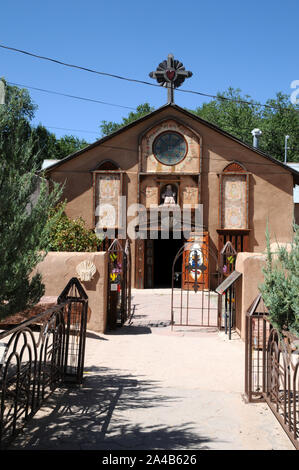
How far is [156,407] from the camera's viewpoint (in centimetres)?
512

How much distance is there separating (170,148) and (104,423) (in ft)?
50.0

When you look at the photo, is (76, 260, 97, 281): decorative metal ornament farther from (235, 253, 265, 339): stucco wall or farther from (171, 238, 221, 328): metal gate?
(235, 253, 265, 339): stucco wall

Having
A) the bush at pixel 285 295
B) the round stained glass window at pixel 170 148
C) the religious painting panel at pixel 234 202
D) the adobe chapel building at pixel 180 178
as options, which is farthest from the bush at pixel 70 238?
the bush at pixel 285 295

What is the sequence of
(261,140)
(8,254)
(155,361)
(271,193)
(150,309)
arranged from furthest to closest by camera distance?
(261,140)
(271,193)
(150,309)
(155,361)
(8,254)

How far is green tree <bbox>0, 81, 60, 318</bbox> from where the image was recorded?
13.4 ft

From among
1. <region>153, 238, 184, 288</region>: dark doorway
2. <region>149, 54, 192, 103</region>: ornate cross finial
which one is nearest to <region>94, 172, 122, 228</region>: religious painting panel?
<region>149, 54, 192, 103</region>: ornate cross finial

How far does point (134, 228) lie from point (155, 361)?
1128 cm

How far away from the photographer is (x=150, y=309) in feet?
43.7

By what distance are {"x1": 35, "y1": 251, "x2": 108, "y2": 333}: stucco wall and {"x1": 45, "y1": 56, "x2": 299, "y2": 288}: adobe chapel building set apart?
8512mm

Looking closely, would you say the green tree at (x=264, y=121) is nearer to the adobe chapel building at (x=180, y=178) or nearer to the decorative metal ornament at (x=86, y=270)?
the adobe chapel building at (x=180, y=178)

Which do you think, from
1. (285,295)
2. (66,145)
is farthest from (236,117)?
(285,295)
